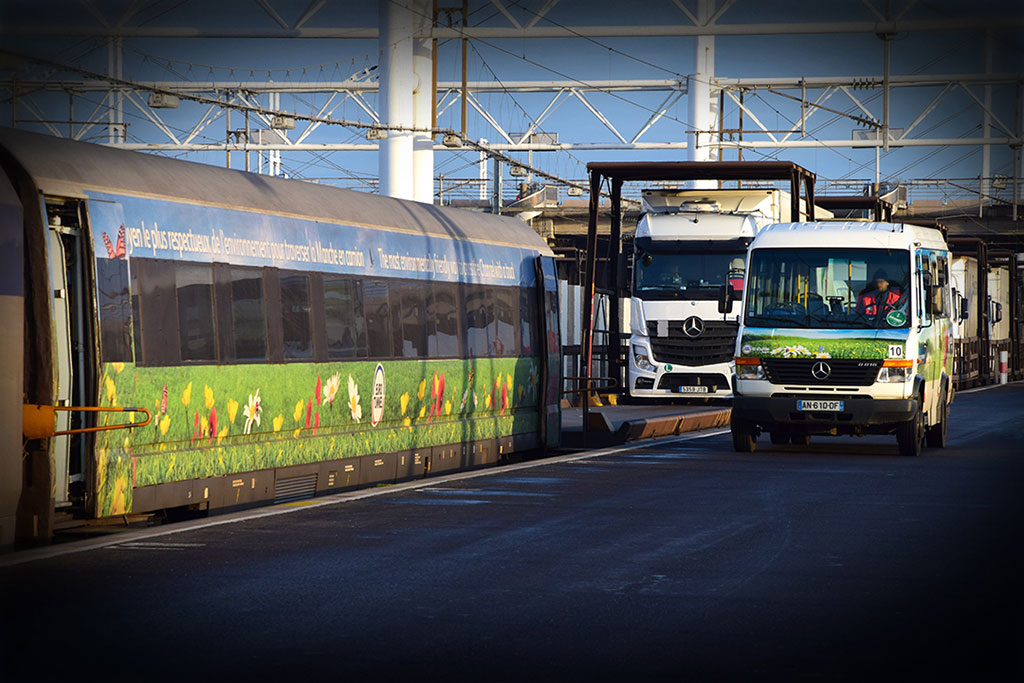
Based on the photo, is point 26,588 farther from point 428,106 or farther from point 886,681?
point 428,106

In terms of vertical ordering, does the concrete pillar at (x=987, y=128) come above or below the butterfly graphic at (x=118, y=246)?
above

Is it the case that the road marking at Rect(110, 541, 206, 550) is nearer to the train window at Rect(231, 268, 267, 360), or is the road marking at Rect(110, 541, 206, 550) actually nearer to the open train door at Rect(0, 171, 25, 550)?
the open train door at Rect(0, 171, 25, 550)

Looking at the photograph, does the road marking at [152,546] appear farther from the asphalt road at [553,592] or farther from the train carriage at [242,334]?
the train carriage at [242,334]

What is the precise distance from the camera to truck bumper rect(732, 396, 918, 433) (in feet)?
66.5

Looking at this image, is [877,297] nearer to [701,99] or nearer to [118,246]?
[118,246]

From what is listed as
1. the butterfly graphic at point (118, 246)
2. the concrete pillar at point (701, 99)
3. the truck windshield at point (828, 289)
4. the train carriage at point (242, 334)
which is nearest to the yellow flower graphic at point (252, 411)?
the train carriage at point (242, 334)

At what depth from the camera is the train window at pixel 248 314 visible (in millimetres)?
14836

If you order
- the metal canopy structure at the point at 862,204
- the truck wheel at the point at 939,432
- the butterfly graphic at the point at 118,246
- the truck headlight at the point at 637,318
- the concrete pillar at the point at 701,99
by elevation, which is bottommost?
the truck wheel at the point at 939,432

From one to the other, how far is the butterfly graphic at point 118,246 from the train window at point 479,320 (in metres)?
7.73

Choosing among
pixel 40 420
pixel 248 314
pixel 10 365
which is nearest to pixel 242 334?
pixel 248 314

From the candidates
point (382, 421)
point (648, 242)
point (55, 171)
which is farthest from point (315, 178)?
point (55, 171)

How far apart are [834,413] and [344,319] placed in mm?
6611

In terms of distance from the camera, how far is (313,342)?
16.3m

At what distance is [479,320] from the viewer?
67.8 ft
